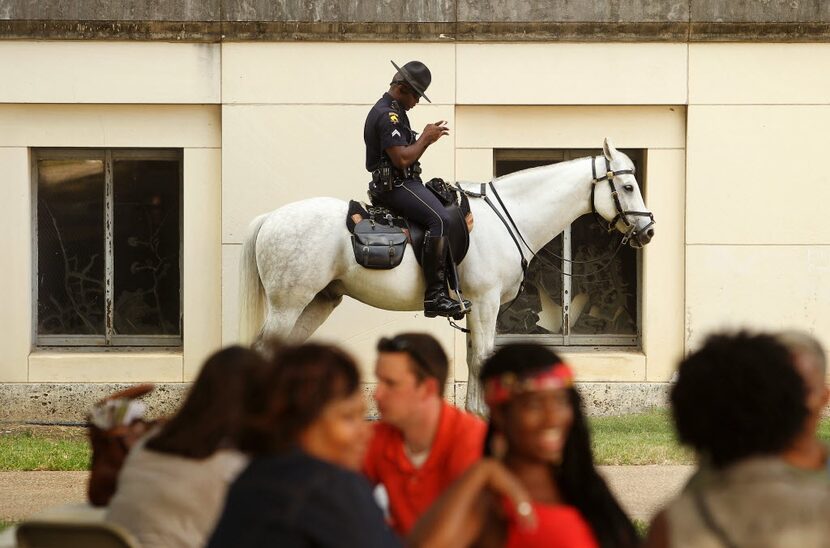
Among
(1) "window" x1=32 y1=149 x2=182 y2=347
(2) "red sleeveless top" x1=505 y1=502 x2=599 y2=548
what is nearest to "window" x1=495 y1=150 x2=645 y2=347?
(1) "window" x1=32 y1=149 x2=182 y2=347

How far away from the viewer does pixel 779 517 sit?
10.5ft

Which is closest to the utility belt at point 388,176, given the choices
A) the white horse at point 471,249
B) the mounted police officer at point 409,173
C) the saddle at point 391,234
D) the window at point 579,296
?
the mounted police officer at point 409,173

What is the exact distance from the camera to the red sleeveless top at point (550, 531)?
345 cm

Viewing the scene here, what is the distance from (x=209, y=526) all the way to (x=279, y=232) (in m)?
7.29

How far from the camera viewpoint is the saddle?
1133cm

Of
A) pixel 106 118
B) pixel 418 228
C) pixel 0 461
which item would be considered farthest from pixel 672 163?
pixel 0 461

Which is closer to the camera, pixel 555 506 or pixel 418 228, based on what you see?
pixel 555 506

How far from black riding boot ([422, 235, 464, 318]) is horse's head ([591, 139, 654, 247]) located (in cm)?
159

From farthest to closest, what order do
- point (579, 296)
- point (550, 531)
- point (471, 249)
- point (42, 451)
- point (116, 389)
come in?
point (579, 296), point (116, 389), point (42, 451), point (471, 249), point (550, 531)

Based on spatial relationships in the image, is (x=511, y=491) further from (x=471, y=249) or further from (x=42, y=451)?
(x=42, y=451)

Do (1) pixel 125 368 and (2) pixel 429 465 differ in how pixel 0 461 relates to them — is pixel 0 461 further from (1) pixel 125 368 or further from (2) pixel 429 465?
(2) pixel 429 465

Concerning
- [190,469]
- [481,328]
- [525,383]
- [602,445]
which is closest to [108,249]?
[481,328]

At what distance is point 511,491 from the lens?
337 cm

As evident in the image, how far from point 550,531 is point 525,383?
1.28 ft
